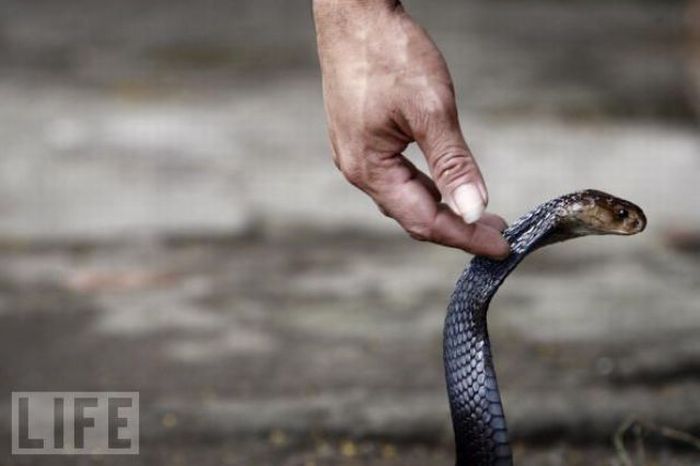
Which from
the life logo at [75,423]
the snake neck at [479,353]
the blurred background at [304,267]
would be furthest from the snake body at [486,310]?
the life logo at [75,423]

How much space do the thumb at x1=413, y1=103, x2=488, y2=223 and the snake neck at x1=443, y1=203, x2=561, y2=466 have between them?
0.60 ft

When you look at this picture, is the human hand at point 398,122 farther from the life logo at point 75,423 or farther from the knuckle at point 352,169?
the life logo at point 75,423

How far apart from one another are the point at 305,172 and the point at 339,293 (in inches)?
62.3

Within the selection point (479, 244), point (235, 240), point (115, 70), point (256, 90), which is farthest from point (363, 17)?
point (115, 70)

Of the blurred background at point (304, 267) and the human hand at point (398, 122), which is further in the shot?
the blurred background at point (304, 267)

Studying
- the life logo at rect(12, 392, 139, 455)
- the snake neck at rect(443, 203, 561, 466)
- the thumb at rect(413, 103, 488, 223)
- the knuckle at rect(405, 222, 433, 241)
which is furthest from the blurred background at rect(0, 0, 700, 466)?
the thumb at rect(413, 103, 488, 223)

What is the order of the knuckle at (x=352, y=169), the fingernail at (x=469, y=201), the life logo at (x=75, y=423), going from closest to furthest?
the fingernail at (x=469, y=201), the knuckle at (x=352, y=169), the life logo at (x=75, y=423)

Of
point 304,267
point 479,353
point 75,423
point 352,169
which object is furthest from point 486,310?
point 304,267

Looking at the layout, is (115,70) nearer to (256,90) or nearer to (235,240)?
(256,90)

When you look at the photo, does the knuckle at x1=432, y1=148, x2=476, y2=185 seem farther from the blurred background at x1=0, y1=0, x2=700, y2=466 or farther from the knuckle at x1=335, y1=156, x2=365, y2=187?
the blurred background at x1=0, y1=0, x2=700, y2=466

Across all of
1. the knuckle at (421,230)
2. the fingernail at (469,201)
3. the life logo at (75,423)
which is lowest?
the life logo at (75,423)

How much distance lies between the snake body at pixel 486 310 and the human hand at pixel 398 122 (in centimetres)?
6

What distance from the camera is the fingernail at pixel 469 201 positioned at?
6.31ft

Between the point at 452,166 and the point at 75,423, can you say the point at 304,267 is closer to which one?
the point at 75,423
